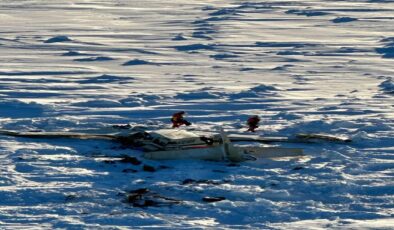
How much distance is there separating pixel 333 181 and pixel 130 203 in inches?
67.2

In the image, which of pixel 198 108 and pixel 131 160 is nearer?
pixel 131 160

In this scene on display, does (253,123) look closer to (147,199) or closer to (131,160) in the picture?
(131,160)

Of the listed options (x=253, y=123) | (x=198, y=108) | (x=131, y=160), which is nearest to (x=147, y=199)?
(x=131, y=160)

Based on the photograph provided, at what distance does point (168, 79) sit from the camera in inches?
544

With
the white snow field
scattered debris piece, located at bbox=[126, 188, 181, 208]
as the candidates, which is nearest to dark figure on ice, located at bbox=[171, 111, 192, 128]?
the white snow field

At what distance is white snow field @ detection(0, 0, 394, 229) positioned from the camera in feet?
25.0

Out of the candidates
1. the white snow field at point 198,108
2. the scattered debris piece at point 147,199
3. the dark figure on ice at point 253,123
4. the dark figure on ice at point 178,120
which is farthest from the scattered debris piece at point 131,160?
the dark figure on ice at point 253,123

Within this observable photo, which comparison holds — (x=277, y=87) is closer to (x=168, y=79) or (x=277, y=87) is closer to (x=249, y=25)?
(x=168, y=79)

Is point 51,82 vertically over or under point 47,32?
under

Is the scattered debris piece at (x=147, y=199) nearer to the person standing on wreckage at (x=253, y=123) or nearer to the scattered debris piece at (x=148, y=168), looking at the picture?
the scattered debris piece at (x=148, y=168)

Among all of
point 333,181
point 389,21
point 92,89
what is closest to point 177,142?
point 333,181

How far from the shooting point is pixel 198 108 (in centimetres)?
1170

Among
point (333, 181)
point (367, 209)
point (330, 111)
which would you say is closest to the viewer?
point (367, 209)

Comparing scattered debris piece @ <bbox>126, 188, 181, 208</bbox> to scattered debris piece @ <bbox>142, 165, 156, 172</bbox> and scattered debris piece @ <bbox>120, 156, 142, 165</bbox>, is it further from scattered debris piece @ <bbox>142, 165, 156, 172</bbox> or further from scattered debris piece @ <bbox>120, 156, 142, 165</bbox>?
scattered debris piece @ <bbox>120, 156, 142, 165</bbox>
